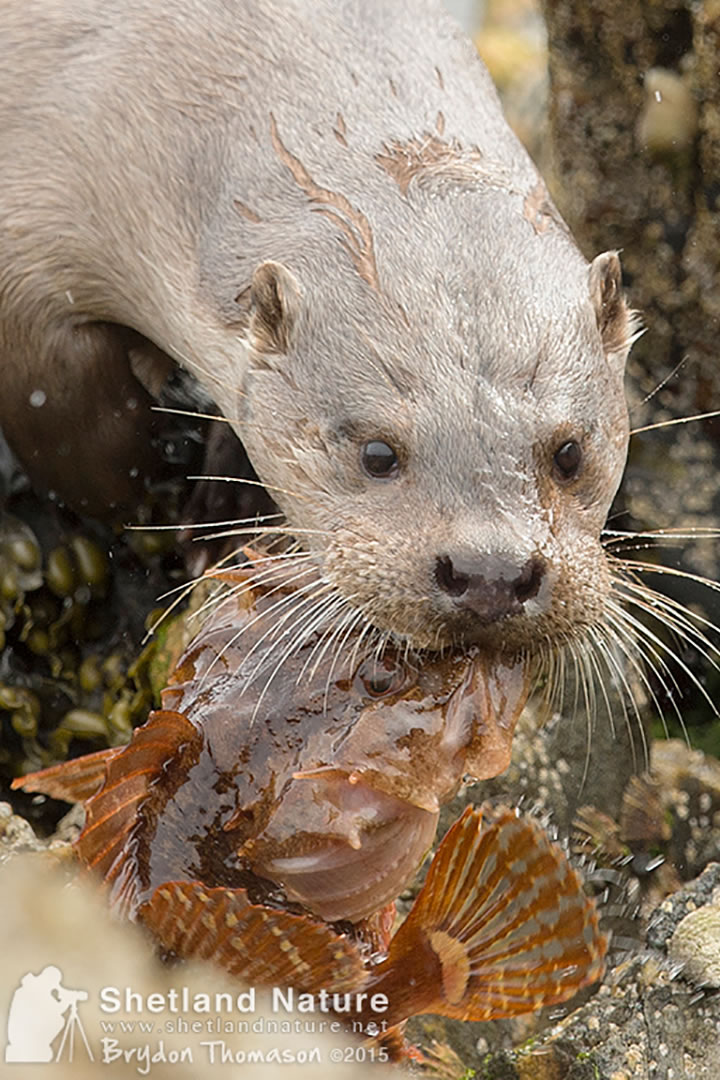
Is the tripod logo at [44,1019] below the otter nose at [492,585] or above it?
above

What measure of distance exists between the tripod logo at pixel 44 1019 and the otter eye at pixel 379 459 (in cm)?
148

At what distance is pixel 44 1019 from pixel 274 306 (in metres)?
1.81

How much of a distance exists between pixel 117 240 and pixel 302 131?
0.51 metres

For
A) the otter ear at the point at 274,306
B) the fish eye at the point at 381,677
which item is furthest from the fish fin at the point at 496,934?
the otter ear at the point at 274,306

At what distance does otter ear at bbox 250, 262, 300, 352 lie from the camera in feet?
9.92

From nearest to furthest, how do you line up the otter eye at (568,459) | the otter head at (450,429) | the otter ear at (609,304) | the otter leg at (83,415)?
1. the otter head at (450,429)
2. the otter eye at (568,459)
3. the otter ear at (609,304)
4. the otter leg at (83,415)

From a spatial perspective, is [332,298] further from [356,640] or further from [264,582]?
[356,640]

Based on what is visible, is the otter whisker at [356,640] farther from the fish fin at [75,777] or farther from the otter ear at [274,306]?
the otter ear at [274,306]

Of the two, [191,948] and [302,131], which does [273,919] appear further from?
[302,131]

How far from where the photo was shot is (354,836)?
2217mm

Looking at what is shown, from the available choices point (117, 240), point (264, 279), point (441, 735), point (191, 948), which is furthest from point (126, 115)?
point (191, 948)

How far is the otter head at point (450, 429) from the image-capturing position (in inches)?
101

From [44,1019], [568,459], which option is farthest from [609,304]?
[44,1019]

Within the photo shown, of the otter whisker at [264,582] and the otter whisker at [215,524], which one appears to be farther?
the otter whisker at [215,524]
